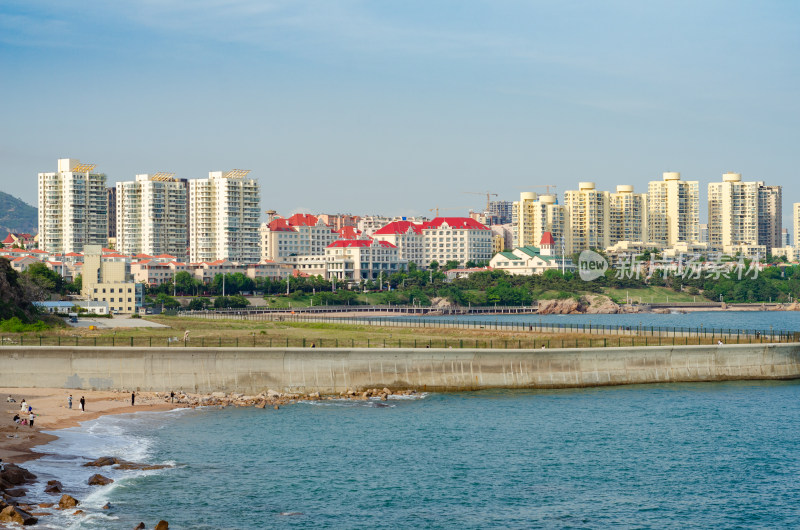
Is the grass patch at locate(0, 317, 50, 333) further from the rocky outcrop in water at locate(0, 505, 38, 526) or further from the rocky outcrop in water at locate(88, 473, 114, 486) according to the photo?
the rocky outcrop in water at locate(0, 505, 38, 526)

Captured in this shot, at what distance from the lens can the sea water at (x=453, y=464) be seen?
40.2 metres

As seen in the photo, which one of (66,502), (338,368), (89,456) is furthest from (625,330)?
(66,502)

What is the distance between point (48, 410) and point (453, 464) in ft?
88.3

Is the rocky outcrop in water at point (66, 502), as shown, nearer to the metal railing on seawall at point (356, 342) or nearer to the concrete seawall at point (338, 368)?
the concrete seawall at point (338, 368)

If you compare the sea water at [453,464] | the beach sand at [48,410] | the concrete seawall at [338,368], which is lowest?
the sea water at [453,464]

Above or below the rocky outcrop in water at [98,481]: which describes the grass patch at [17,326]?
above

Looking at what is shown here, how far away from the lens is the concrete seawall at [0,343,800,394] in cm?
6731

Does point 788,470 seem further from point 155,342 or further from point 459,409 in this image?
point 155,342

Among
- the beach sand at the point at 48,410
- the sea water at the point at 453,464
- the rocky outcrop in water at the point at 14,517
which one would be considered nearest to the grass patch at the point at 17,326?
the beach sand at the point at 48,410

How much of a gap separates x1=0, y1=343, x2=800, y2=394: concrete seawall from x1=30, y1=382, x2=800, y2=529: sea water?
323 centimetres

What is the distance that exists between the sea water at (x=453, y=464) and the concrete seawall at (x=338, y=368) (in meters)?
3.23

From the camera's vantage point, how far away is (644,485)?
151 ft

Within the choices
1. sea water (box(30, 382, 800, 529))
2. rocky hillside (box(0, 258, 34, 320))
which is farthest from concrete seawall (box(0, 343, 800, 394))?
rocky hillside (box(0, 258, 34, 320))

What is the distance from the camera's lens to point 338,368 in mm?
69250
